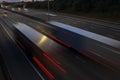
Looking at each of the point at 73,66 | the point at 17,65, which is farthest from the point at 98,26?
the point at 73,66

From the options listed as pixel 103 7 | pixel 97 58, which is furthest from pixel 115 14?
pixel 97 58

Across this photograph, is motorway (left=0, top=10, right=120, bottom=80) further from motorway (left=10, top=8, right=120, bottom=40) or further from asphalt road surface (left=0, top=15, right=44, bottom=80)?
motorway (left=10, top=8, right=120, bottom=40)

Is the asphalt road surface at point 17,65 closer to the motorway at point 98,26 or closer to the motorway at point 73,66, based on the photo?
the motorway at point 73,66

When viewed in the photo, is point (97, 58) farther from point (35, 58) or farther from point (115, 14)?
point (115, 14)

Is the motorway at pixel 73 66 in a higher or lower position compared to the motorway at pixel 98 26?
higher

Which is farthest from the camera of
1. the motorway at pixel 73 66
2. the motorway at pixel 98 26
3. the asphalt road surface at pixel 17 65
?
the motorway at pixel 98 26

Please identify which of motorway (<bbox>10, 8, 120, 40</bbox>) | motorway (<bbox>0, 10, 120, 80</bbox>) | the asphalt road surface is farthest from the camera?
motorway (<bbox>10, 8, 120, 40</bbox>)

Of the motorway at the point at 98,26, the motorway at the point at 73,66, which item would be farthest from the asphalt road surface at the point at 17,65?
the motorway at the point at 98,26

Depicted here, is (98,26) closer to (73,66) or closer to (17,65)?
(17,65)

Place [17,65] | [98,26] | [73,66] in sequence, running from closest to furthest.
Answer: [73,66]
[17,65]
[98,26]

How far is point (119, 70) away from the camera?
14.5 m

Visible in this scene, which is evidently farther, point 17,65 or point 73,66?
point 17,65

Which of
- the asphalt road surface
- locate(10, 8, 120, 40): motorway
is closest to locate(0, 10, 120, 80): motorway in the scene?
the asphalt road surface

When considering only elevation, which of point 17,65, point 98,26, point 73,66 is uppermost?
point 73,66
